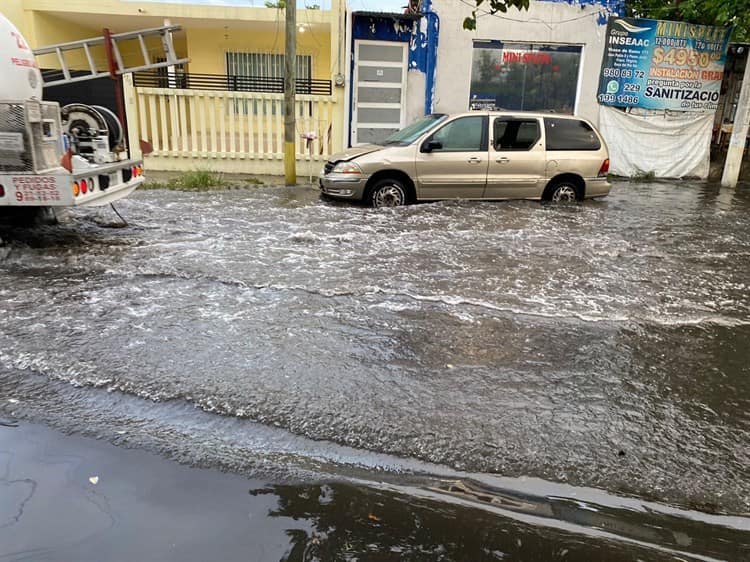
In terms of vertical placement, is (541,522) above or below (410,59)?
below

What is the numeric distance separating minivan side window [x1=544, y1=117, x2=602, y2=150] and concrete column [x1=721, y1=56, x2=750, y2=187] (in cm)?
528

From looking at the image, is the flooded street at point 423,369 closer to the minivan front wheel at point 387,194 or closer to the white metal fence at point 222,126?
the minivan front wheel at point 387,194

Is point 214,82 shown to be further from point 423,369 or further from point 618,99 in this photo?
point 423,369

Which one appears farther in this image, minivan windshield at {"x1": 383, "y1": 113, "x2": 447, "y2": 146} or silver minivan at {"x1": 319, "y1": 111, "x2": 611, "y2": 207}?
minivan windshield at {"x1": 383, "y1": 113, "x2": 447, "y2": 146}

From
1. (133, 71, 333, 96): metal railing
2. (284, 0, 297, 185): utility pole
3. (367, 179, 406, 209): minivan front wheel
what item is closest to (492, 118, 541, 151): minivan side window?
(367, 179, 406, 209): minivan front wheel

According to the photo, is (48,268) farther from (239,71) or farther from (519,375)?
(239,71)

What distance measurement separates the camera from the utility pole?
410 inches

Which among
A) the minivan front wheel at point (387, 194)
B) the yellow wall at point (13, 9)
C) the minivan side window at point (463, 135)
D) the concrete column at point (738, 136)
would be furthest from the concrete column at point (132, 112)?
the concrete column at point (738, 136)

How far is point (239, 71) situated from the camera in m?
17.3

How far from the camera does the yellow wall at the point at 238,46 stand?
16755 millimetres

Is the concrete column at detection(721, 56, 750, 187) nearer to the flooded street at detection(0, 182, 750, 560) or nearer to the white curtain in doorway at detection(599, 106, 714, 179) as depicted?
the white curtain in doorway at detection(599, 106, 714, 179)

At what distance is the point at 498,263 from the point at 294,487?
14.3ft

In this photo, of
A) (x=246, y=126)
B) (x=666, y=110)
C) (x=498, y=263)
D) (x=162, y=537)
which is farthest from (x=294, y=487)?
(x=666, y=110)

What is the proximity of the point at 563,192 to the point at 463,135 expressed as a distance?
218 centimetres
